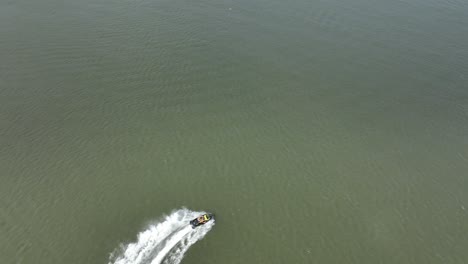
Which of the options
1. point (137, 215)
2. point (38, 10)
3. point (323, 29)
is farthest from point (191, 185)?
point (38, 10)

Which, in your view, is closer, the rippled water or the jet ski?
the jet ski

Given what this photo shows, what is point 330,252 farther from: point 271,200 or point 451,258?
point 451,258

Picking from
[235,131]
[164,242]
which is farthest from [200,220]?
[235,131]

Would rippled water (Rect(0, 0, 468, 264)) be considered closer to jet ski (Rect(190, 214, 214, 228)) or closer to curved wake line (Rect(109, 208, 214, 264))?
curved wake line (Rect(109, 208, 214, 264))

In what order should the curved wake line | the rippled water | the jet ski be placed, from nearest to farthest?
the curved wake line < the jet ski < the rippled water

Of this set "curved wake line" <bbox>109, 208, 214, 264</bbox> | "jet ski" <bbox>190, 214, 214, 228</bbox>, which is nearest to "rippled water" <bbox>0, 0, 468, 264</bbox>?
"curved wake line" <bbox>109, 208, 214, 264</bbox>

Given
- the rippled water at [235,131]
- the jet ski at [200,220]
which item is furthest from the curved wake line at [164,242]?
the rippled water at [235,131]
